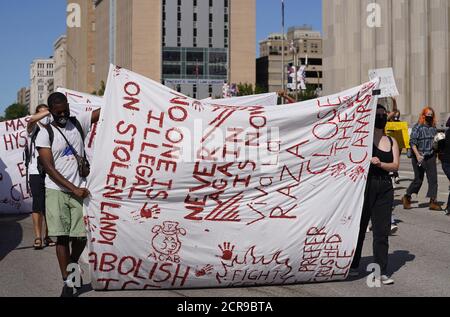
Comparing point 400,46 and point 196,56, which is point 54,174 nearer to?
point 400,46

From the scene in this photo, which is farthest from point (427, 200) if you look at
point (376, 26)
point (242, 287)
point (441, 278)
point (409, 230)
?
point (376, 26)

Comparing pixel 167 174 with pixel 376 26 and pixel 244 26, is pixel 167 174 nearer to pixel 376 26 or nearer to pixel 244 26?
pixel 376 26

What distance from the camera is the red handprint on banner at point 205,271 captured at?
6.80m

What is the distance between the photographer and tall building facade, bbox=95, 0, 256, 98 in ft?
399

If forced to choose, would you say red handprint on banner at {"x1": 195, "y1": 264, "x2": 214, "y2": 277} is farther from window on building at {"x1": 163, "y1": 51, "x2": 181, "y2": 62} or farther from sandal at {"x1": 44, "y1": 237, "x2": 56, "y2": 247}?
window on building at {"x1": 163, "y1": 51, "x2": 181, "y2": 62}

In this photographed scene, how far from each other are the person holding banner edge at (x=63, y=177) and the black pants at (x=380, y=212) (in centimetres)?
291

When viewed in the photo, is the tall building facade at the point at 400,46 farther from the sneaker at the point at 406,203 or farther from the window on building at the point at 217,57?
the window on building at the point at 217,57

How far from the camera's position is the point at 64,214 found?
6.52 meters

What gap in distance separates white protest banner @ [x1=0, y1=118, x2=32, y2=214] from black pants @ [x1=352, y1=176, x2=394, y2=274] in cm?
789

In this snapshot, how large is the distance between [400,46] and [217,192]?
3705cm

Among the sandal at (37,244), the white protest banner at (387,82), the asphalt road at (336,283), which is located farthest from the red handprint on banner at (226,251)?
the white protest banner at (387,82)

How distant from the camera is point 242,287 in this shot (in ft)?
22.8
